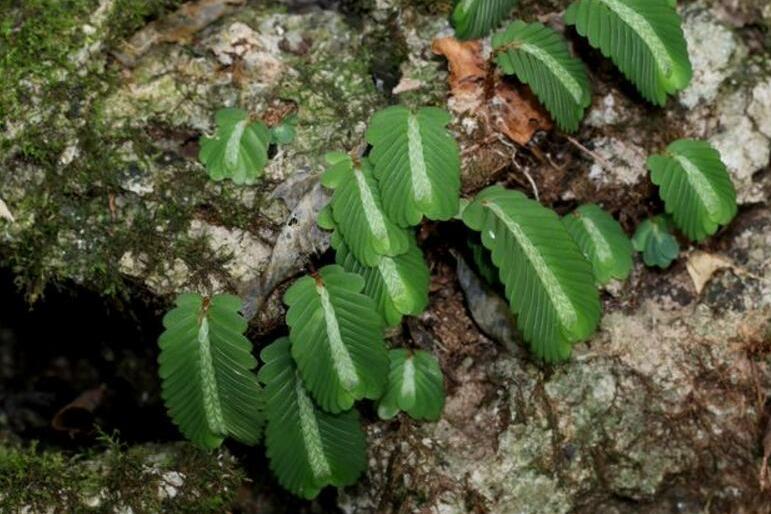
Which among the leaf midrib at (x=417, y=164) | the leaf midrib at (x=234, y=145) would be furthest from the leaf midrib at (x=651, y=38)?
the leaf midrib at (x=234, y=145)

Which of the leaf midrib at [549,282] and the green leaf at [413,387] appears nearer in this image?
the leaf midrib at [549,282]

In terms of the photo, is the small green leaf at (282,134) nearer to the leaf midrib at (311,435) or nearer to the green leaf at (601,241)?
the leaf midrib at (311,435)

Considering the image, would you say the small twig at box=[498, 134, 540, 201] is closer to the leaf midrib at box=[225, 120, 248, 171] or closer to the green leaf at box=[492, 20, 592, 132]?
the green leaf at box=[492, 20, 592, 132]

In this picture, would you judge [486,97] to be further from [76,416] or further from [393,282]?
[76,416]

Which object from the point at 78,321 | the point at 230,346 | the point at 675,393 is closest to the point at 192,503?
the point at 230,346

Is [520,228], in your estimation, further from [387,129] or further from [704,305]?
[704,305]

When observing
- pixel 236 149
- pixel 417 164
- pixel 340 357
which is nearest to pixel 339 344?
pixel 340 357
